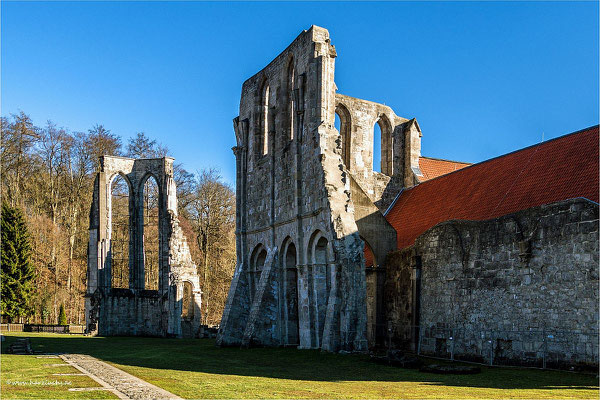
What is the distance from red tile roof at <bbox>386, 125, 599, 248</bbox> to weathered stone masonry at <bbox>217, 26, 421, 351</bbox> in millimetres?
2259

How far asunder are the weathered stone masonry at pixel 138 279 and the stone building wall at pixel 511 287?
17.8 metres

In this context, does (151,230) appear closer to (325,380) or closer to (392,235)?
(392,235)

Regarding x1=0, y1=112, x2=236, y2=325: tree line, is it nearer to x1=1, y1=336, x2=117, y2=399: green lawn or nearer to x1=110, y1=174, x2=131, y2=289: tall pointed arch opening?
x1=110, y1=174, x2=131, y2=289: tall pointed arch opening

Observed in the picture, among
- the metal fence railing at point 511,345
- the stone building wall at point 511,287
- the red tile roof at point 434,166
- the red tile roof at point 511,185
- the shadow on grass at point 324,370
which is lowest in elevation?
the shadow on grass at point 324,370

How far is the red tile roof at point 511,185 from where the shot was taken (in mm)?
18719

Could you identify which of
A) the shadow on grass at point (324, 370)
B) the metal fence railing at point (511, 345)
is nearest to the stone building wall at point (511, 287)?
the metal fence railing at point (511, 345)

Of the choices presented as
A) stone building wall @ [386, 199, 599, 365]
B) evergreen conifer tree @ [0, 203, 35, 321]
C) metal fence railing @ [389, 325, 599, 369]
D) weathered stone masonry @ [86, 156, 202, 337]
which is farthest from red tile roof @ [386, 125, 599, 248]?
evergreen conifer tree @ [0, 203, 35, 321]

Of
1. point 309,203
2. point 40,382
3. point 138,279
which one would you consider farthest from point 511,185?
point 138,279

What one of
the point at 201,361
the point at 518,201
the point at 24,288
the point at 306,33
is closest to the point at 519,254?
the point at 518,201

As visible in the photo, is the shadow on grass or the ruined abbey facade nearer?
the shadow on grass

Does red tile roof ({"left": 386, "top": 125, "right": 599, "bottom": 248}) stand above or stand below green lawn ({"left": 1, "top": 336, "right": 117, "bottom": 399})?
above

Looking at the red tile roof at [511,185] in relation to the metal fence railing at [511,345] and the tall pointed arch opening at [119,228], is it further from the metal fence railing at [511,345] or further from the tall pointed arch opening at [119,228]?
the tall pointed arch opening at [119,228]

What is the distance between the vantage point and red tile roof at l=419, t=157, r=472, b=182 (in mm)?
30684

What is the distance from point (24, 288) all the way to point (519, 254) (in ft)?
106
